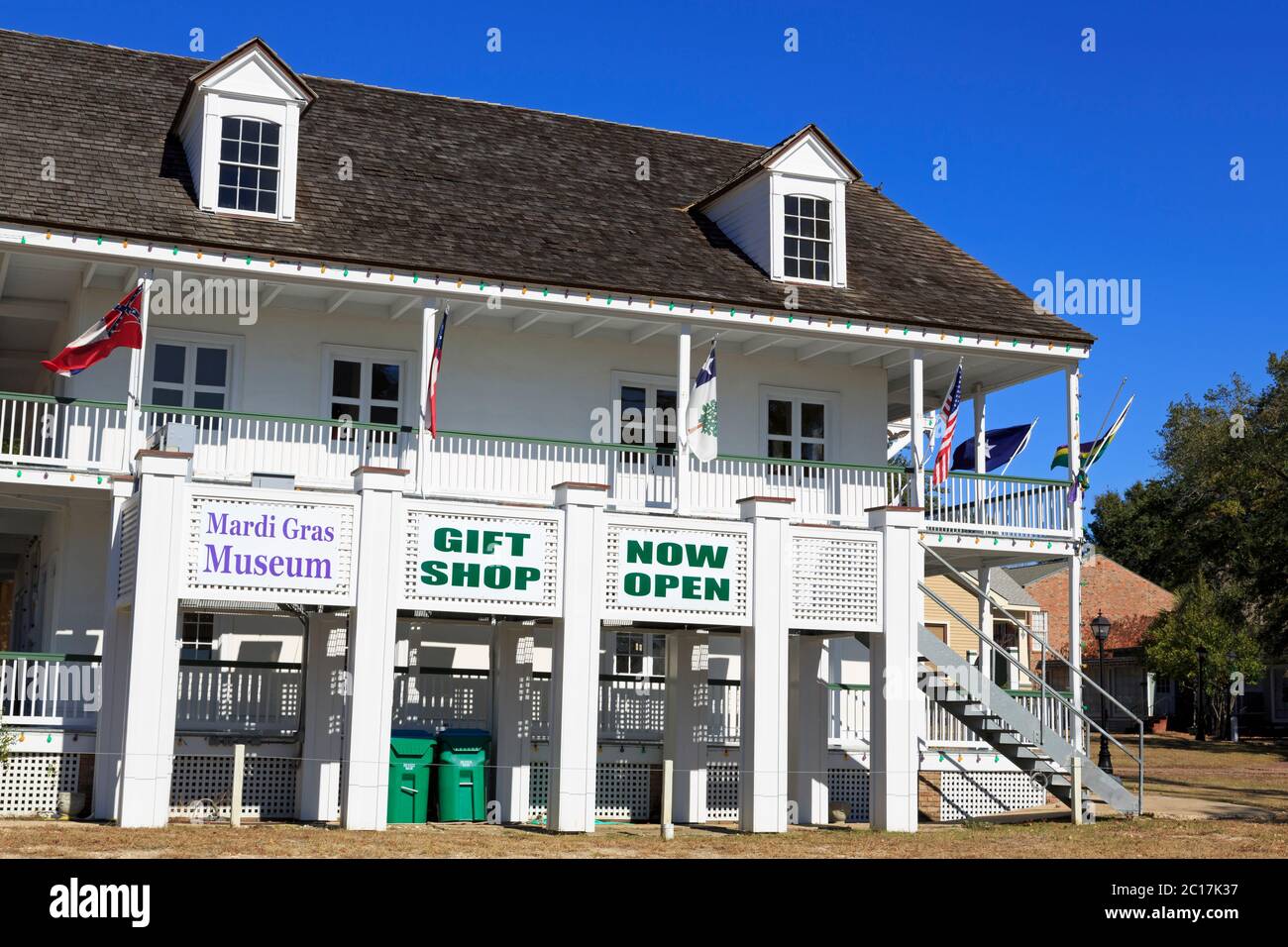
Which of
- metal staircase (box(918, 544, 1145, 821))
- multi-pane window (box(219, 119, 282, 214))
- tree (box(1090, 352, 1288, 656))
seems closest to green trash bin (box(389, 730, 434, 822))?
metal staircase (box(918, 544, 1145, 821))

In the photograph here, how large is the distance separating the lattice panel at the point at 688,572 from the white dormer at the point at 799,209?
632 centimetres

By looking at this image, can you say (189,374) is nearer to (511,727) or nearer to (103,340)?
(103,340)

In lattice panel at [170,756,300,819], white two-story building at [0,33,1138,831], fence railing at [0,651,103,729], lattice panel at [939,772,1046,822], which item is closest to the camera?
white two-story building at [0,33,1138,831]

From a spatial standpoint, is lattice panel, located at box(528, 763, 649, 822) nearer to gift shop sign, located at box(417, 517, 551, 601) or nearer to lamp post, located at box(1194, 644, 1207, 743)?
gift shop sign, located at box(417, 517, 551, 601)

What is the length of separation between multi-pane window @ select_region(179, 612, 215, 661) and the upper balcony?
269 cm

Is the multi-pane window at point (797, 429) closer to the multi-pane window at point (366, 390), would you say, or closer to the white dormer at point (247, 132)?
the multi-pane window at point (366, 390)

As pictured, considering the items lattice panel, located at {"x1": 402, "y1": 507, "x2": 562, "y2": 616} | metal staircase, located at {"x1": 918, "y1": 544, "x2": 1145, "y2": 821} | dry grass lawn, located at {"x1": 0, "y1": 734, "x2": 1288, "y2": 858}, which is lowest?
dry grass lawn, located at {"x1": 0, "y1": 734, "x2": 1288, "y2": 858}

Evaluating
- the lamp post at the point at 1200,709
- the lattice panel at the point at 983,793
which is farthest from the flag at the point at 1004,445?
the lamp post at the point at 1200,709

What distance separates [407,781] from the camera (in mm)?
19984

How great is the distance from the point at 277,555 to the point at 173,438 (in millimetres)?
3194

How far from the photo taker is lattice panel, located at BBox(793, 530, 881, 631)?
67.5 feet

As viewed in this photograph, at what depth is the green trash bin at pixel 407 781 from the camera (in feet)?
65.3

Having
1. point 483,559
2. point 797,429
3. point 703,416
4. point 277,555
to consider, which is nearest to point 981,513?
point 797,429

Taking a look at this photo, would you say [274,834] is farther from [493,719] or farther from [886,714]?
[886,714]
